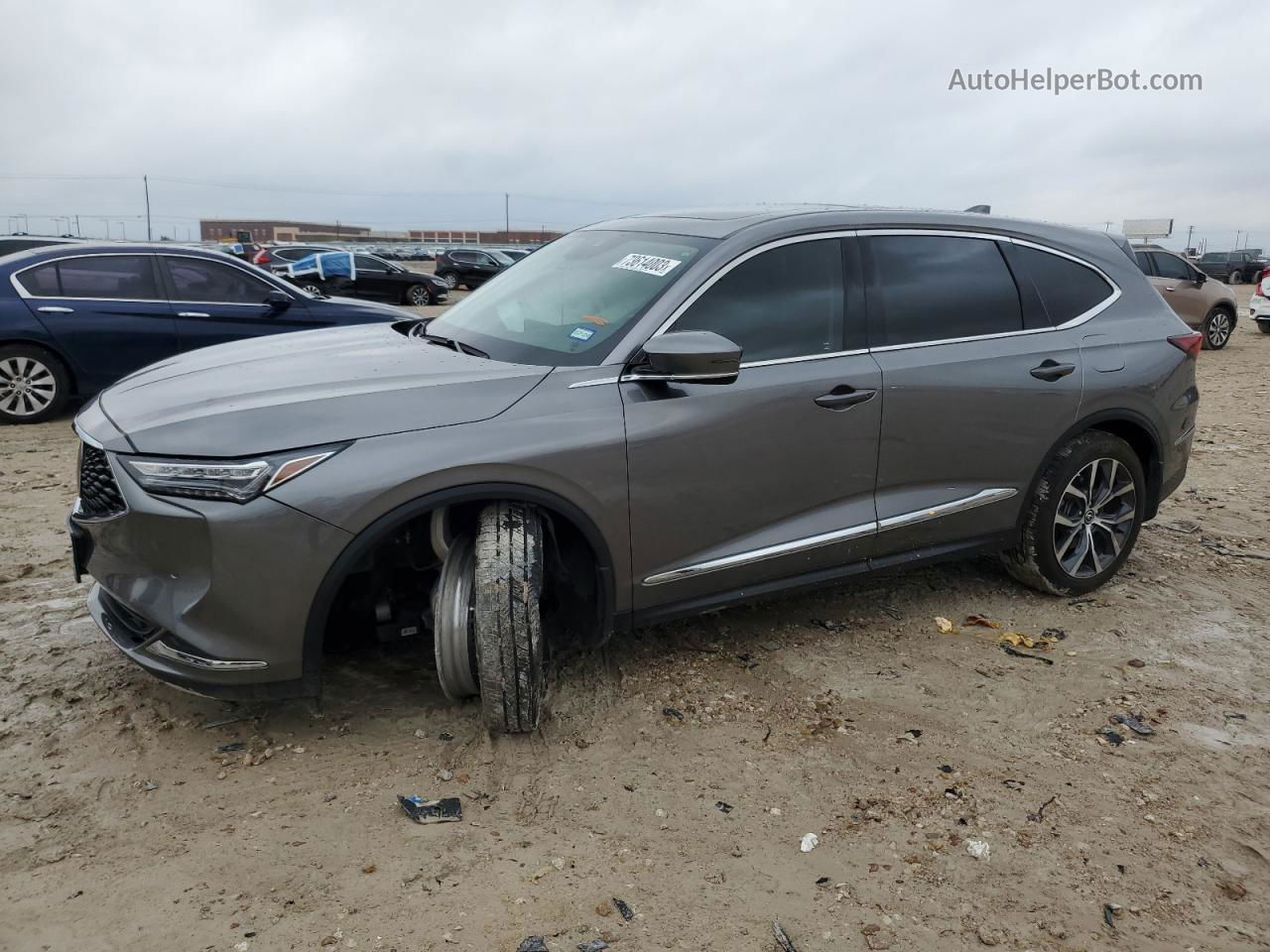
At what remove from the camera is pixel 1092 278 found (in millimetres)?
4598

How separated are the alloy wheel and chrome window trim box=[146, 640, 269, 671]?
16.3 metres

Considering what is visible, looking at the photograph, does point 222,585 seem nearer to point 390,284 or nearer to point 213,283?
point 213,283

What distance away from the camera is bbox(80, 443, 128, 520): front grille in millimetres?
3098

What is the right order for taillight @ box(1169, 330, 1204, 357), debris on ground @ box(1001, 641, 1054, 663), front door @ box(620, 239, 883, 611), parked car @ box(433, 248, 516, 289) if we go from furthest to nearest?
parked car @ box(433, 248, 516, 289) < taillight @ box(1169, 330, 1204, 357) < debris on ground @ box(1001, 641, 1054, 663) < front door @ box(620, 239, 883, 611)

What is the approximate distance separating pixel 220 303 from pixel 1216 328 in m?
14.6

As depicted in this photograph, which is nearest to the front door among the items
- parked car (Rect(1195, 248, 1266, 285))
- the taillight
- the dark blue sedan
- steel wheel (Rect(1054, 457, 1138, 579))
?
steel wheel (Rect(1054, 457, 1138, 579))

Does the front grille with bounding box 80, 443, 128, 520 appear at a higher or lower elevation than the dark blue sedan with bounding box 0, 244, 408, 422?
lower

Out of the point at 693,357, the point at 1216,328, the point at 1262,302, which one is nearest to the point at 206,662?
the point at 693,357

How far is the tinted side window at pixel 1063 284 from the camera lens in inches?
174

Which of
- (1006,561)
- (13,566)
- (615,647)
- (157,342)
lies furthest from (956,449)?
(157,342)

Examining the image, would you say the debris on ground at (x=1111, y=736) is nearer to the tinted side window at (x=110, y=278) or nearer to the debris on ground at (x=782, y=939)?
the debris on ground at (x=782, y=939)

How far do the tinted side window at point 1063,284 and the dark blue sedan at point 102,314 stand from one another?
5.82 meters

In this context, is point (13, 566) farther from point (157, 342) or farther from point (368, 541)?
point (157, 342)

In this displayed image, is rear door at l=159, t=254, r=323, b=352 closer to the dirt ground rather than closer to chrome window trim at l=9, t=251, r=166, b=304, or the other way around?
chrome window trim at l=9, t=251, r=166, b=304
